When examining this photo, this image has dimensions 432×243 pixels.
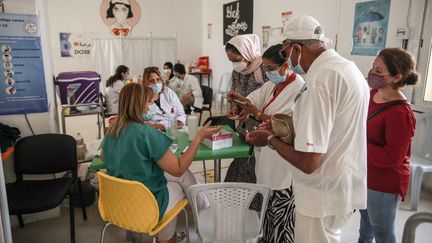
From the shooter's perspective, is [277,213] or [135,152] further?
[277,213]

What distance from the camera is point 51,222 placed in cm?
265

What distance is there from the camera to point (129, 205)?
164 cm

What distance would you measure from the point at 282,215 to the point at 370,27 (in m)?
2.53

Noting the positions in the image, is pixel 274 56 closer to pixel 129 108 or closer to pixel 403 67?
pixel 403 67

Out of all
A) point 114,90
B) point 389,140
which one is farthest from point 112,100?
point 389,140

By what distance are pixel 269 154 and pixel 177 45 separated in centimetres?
638

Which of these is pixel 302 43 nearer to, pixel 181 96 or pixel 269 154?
pixel 269 154

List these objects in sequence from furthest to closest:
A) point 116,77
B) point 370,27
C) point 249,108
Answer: point 116,77 < point 370,27 < point 249,108

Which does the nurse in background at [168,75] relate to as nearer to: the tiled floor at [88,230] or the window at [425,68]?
the tiled floor at [88,230]

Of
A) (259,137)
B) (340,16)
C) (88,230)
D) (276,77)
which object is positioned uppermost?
(340,16)

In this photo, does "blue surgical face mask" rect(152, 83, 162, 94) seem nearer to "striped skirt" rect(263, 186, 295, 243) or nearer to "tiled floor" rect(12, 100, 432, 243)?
"tiled floor" rect(12, 100, 432, 243)

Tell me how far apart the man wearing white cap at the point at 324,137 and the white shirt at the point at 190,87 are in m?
3.97

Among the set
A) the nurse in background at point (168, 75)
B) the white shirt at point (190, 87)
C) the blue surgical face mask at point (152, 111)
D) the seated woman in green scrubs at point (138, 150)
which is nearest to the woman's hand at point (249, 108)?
the seated woman in green scrubs at point (138, 150)

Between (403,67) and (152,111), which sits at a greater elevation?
(403,67)
